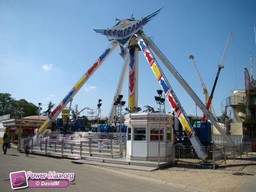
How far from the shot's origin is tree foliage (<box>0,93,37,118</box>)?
354 ft

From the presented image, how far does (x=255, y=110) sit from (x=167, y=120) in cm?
3262

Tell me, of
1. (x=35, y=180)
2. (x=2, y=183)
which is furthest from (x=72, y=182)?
(x=2, y=183)

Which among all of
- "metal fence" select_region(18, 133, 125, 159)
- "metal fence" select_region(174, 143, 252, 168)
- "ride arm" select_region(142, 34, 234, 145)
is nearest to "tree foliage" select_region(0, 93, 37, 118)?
"ride arm" select_region(142, 34, 234, 145)

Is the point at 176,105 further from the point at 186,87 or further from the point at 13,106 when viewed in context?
the point at 13,106

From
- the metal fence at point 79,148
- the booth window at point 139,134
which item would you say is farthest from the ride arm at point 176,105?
the metal fence at point 79,148

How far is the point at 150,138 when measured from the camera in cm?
1847

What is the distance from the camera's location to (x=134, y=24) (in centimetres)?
4112

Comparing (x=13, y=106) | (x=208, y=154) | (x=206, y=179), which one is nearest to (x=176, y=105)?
(x=208, y=154)

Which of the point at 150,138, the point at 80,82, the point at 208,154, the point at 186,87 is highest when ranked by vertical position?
the point at 80,82

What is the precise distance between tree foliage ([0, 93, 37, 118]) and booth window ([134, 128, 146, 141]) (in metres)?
96.5

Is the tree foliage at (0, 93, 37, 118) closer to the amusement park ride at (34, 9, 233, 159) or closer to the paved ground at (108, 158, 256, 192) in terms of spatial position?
the amusement park ride at (34, 9, 233, 159)

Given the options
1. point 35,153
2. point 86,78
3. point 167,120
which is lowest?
point 35,153

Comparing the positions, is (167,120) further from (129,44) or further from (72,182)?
(129,44)

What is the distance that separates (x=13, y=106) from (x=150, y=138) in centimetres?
10176
